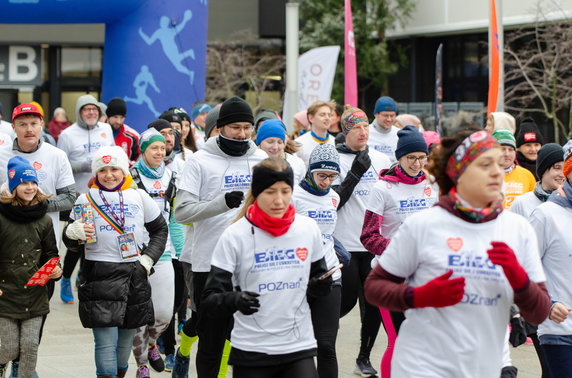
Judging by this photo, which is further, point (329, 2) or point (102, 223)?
point (329, 2)

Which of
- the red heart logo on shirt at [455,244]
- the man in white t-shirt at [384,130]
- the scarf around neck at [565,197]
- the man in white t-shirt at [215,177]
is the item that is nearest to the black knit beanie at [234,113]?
the man in white t-shirt at [215,177]

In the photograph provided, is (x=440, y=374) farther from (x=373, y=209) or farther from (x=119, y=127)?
(x=119, y=127)

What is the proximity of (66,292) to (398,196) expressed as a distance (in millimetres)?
5439

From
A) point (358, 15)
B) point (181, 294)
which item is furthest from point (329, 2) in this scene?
point (181, 294)

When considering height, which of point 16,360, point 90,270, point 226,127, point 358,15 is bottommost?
point 16,360

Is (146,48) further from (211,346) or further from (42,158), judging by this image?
(211,346)

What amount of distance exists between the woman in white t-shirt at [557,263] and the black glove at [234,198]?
1.73 metres

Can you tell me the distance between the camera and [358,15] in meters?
35.7

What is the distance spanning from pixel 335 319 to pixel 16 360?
234 cm

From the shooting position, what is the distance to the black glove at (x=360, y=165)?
8.25m

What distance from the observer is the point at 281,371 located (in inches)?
214

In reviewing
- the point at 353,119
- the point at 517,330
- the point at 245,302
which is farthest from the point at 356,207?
the point at 517,330

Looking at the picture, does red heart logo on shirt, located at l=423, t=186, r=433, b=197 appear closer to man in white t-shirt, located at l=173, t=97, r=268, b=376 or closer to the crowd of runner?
the crowd of runner

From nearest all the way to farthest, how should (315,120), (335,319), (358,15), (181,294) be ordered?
1. (335,319)
2. (181,294)
3. (315,120)
4. (358,15)
